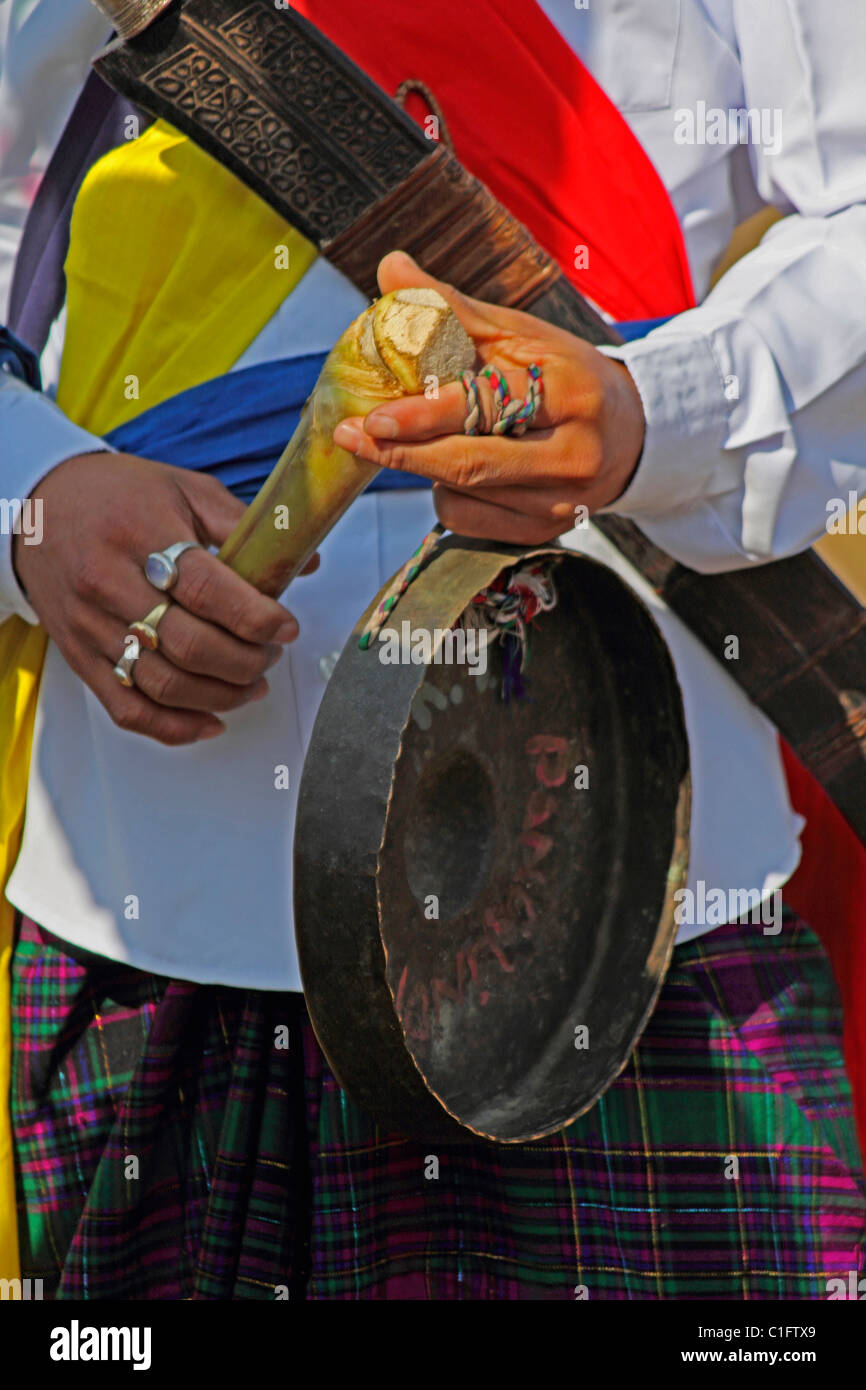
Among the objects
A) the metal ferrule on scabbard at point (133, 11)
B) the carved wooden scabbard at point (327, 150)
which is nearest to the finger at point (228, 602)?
the carved wooden scabbard at point (327, 150)

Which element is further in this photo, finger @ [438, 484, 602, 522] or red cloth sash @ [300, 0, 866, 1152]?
red cloth sash @ [300, 0, 866, 1152]

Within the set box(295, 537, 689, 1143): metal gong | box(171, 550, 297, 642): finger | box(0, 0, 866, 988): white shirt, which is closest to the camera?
box(295, 537, 689, 1143): metal gong

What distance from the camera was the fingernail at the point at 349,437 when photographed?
1.06 m

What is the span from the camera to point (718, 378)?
1280 mm

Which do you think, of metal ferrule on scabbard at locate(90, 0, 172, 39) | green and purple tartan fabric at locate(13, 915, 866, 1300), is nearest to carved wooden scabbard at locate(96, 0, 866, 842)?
metal ferrule on scabbard at locate(90, 0, 172, 39)

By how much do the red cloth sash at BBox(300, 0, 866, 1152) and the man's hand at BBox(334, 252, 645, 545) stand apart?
284 millimetres

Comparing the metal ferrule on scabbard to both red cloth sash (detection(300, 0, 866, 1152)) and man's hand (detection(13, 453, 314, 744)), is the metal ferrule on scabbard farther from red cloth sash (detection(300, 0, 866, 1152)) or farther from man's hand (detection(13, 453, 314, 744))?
man's hand (detection(13, 453, 314, 744))

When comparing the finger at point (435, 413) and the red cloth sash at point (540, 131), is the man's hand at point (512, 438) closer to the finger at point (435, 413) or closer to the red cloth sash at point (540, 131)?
the finger at point (435, 413)

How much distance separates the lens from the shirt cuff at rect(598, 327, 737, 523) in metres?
1.25

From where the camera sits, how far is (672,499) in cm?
130

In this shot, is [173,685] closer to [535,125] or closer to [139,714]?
[139,714]

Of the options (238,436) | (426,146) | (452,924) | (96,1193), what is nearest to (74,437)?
(238,436)

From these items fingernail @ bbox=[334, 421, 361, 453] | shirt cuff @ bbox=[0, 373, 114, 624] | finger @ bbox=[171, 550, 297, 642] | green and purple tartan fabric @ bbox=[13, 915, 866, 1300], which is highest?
shirt cuff @ bbox=[0, 373, 114, 624]

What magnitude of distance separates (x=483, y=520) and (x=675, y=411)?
24 cm
